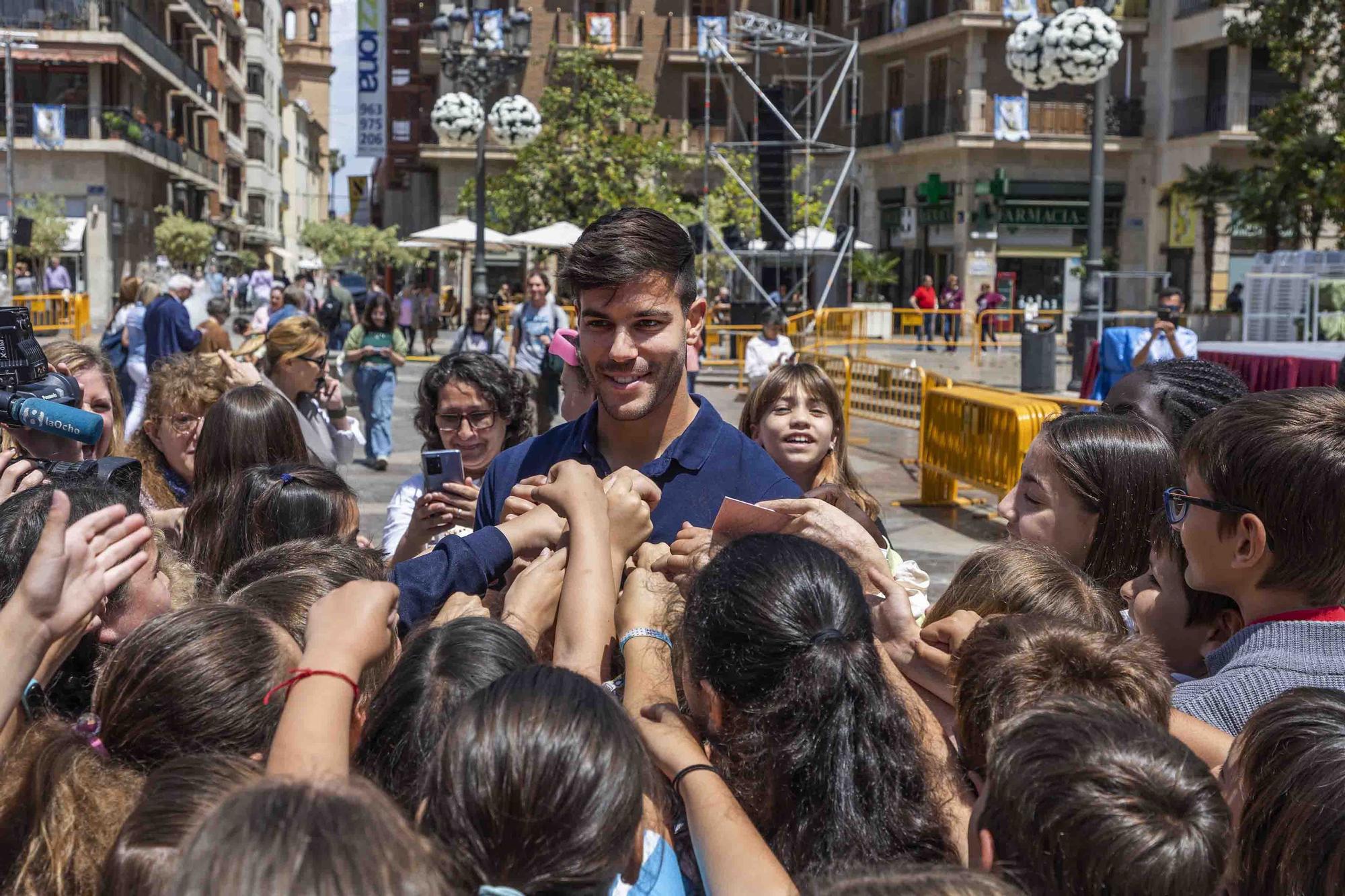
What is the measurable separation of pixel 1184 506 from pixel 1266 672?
1.20 ft

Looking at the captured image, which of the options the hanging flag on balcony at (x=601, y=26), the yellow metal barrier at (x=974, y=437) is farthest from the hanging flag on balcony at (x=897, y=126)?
the yellow metal barrier at (x=974, y=437)

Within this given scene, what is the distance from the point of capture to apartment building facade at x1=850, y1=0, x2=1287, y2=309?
36719 millimetres

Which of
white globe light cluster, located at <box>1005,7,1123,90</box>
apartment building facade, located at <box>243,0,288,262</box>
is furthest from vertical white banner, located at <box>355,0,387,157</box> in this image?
white globe light cluster, located at <box>1005,7,1123,90</box>

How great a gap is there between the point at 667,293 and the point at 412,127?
62.7m

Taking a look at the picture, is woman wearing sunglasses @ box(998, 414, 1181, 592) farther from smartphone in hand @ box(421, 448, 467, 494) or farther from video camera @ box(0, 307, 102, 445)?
video camera @ box(0, 307, 102, 445)

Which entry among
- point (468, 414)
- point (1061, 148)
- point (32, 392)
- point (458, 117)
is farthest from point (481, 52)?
point (1061, 148)

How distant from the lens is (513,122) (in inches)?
861

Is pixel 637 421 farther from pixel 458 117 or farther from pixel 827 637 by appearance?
pixel 458 117

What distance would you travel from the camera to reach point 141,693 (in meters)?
2.17

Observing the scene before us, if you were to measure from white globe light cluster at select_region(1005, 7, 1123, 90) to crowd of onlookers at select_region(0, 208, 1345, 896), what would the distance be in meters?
13.1

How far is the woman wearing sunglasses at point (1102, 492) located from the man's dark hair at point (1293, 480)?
66 centimetres

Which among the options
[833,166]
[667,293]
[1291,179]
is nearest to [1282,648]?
[667,293]

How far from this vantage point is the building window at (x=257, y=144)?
8225 cm

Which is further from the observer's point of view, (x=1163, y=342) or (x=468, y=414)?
(x=1163, y=342)
